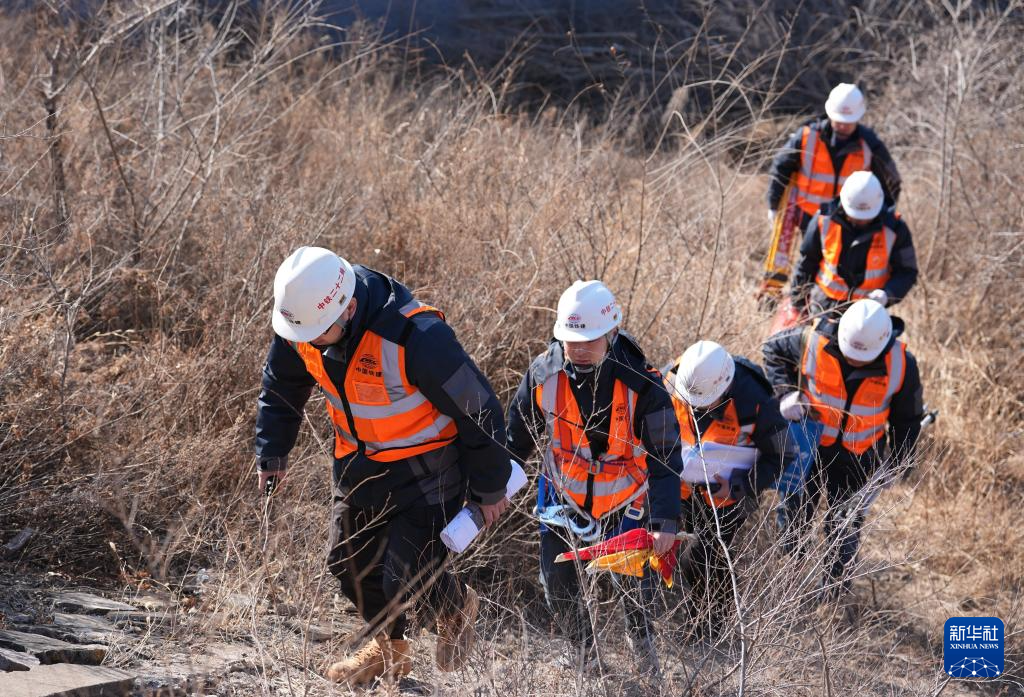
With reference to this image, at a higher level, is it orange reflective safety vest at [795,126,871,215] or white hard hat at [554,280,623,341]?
white hard hat at [554,280,623,341]

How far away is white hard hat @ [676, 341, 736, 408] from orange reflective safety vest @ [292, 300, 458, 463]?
123 cm

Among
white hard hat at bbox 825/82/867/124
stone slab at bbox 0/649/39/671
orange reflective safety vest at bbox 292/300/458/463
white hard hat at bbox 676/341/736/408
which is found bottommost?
stone slab at bbox 0/649/39/671

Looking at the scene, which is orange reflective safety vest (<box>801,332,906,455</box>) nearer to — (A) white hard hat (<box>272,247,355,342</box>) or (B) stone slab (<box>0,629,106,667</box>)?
(A) white hard hat (<box>272,247,355,342</box>)

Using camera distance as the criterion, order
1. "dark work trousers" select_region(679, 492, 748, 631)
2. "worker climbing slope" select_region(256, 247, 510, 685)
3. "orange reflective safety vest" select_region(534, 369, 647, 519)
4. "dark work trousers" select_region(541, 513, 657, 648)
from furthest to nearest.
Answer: "dark work trousers" select_region(679, 492, 748, 631) → "dark work trousers" select_region(541, 513, 657, 648) → "orange reflective safety vest" select_region(534, 369, 647, 519) → "worker climbing slope" select_region(256, 247, 510, 685)

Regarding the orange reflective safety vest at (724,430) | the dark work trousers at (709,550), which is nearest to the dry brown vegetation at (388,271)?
the dark work trousers at (709,550)

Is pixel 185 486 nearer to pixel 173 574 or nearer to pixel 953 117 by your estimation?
pixel 173 574

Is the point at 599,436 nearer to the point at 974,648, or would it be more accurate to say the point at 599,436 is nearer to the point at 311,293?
the point at 311,293

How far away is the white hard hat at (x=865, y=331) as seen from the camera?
5.06m

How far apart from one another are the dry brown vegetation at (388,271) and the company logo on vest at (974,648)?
0.50ft

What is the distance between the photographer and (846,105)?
24.4 ft

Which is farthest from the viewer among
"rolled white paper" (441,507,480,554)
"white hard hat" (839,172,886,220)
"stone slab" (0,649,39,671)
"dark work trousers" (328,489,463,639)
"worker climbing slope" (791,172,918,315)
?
"worker climbing slope" (791,172,918,315)

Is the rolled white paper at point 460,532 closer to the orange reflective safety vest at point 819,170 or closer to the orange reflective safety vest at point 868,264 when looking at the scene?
the orange reflective safety vest at point 868,264

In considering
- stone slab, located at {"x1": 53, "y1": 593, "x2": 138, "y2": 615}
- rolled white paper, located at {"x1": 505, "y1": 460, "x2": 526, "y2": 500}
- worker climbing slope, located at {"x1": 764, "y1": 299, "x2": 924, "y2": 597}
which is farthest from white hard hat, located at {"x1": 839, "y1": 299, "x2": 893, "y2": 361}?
stone slab, located at {"x1": 53, "y1": 593, "x2": 138, "y2": 615}

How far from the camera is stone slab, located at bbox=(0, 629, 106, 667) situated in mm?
3670
